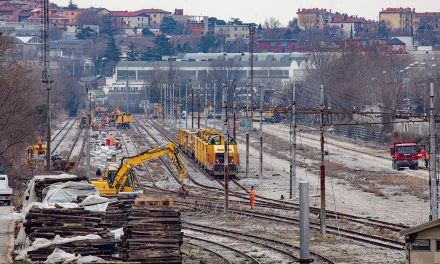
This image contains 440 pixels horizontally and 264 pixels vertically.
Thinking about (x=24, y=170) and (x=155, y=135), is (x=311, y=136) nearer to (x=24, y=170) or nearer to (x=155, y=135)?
(x=155, y=135)

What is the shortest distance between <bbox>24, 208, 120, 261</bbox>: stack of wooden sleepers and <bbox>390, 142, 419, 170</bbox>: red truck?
3743 cm

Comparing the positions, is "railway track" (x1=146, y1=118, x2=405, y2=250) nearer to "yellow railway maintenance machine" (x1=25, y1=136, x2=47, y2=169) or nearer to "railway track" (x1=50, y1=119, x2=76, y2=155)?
"yellow railway maintenance machine" (x1=25, y1=136, x2=47, y2=169)

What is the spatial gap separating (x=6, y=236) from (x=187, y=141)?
45.7 m

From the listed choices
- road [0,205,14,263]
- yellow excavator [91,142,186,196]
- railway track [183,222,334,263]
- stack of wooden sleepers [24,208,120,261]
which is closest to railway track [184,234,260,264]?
railway track [183,222,334,263]

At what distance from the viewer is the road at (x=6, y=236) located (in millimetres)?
32228

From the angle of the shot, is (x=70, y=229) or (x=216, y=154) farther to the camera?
(x=216, y=154)

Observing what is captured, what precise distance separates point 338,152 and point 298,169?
1613 cm

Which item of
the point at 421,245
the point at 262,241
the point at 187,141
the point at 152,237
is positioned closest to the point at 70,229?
the point at 152,237

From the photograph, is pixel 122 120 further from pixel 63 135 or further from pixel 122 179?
pixel 122 179

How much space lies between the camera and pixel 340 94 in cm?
11500

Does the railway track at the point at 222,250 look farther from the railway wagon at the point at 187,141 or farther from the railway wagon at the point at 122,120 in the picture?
the railway wagon at the point at 122,120

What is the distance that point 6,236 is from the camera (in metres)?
36.5

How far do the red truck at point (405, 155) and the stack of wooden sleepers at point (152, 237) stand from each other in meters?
37.4

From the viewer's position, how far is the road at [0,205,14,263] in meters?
32.2
